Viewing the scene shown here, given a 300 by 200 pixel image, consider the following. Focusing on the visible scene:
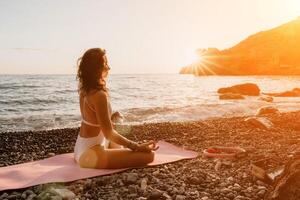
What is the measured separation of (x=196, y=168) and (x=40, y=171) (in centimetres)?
325

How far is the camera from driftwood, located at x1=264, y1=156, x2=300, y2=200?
4543mm

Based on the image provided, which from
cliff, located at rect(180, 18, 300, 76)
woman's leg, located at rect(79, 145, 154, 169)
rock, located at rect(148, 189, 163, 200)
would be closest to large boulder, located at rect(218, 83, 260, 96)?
woman's leg, located at rect(79, 145, 154, 169)

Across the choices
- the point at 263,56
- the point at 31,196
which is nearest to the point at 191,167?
the point at 31,196

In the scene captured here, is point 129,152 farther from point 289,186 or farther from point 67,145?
point 67,145

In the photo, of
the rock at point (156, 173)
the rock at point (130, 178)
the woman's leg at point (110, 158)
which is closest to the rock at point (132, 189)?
the rock at point (130, 178)

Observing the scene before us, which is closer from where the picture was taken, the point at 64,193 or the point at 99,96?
the point at 64,193

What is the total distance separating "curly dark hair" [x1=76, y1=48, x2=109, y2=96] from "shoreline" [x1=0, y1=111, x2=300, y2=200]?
69.9 inches

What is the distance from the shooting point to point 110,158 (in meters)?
7.30

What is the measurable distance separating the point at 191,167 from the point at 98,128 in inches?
83.1

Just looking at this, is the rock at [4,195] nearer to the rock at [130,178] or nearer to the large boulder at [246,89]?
the rock at [130,178]

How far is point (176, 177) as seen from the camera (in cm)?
689

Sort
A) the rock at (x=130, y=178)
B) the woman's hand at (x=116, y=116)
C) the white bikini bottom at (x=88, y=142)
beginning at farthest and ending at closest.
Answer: the woman's hand at (x=116, y=116) → the white bikini bottom at (x=88, y=142) → the rock at (x=130, y=178)

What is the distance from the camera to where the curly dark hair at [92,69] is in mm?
6727

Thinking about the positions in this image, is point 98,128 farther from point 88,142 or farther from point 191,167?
point 191,167
